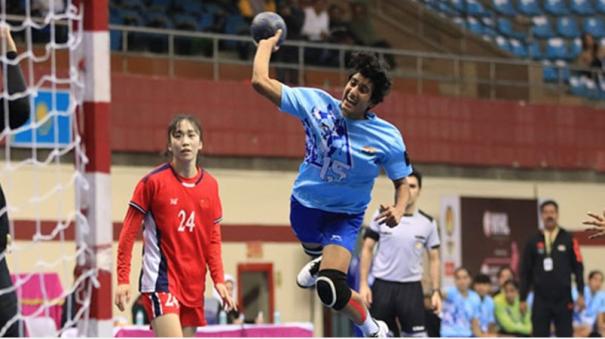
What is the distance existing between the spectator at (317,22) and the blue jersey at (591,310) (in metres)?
5.27

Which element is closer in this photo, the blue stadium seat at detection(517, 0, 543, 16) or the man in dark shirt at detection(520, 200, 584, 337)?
the man in dark shirt at detection(520, 200, 584, 337)

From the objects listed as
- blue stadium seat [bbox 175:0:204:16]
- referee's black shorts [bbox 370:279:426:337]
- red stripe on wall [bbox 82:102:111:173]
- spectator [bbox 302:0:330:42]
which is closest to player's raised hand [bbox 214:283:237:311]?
red stripe on wall [bbox 82:102:111:173]

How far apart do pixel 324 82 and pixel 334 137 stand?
12.0 metres

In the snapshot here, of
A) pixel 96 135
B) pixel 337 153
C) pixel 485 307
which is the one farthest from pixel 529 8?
pixel 96 135

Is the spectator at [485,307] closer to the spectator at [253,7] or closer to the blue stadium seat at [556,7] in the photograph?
the spectator at [253,7]

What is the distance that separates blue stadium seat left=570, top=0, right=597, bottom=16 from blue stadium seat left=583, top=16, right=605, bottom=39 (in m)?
0.12

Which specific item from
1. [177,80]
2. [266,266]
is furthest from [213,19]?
[266,266]

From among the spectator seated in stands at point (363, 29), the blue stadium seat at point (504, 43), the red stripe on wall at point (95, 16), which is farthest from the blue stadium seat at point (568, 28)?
the red stripe on wall at point (95, 16)

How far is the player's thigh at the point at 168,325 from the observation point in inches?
374

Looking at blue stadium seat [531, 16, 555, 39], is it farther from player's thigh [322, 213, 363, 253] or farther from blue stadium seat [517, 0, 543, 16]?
player's thigh [322, 213, 363, 253]

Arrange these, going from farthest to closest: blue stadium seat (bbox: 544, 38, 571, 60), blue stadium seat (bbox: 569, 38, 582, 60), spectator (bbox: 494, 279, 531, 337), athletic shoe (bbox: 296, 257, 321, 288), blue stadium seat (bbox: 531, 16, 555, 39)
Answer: blue stadium seat (bbox: 531, 16, 555, 39), blue stadium seat (bbox: 569, 38, 582, 60), blue stadium seat (bbox: 544, 38, 571, 60), spectator (bbox: 494, 279, 531, 337), athletic shoe (bbox: 296, 257, 321, 288)

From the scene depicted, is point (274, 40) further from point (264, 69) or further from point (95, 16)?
point (95, 16)

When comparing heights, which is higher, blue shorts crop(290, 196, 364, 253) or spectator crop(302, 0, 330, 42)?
spectator crop(302, 0, 330, 42)

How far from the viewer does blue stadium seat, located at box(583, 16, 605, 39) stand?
2683 centimetres
